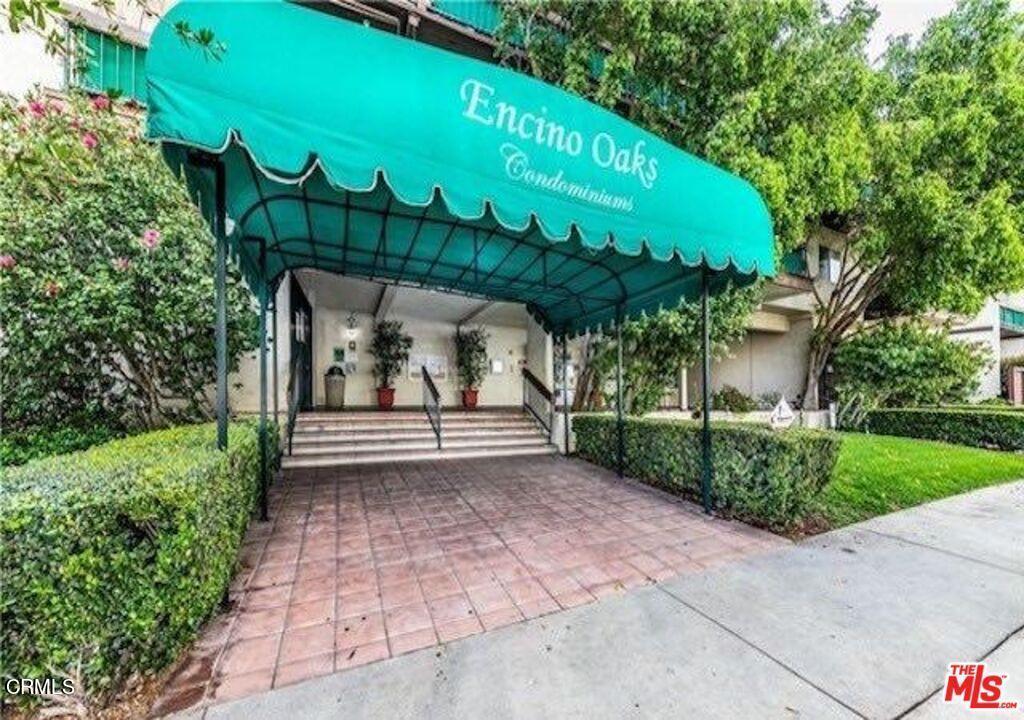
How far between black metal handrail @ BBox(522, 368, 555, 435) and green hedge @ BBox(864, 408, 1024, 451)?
945 centimetres

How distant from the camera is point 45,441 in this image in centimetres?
561

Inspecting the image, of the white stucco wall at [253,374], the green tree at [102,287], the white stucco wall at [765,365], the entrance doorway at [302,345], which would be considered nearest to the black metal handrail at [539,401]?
the entrance doorway at [302,345]

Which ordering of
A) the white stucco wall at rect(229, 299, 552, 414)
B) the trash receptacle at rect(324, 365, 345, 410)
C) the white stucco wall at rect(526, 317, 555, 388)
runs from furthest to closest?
the white stucco wall at rect(229, 299, 552, 414) → the trash receptacle at rect(324, 365, 345, 410) → the white stucco wall at rect(526, 317, 555, 388)

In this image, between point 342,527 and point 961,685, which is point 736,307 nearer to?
point 961,685

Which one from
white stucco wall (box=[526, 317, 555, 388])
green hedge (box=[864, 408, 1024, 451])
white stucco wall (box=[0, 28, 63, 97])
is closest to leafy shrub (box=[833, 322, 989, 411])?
green hedge (box=[864, 408, 1024, 451])

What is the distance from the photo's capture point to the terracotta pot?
1265 cm

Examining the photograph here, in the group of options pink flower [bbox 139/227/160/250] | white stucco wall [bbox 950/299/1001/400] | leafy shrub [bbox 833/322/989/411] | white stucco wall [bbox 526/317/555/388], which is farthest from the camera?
white stucco wall [bbox 950/299/1001/400]

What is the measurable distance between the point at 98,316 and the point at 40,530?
521cm

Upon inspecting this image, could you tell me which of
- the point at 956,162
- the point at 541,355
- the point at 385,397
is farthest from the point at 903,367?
the point at 385,397

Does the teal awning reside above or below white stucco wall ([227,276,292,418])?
above

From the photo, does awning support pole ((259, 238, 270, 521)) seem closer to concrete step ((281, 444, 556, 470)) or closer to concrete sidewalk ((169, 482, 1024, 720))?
concrete step ((281, 444, 556, 470))

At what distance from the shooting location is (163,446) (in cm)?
321

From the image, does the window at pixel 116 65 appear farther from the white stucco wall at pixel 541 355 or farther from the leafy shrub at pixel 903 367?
the leafy shrub at pixel 903 367

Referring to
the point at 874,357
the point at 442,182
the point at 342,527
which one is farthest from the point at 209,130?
the point at 874,357
